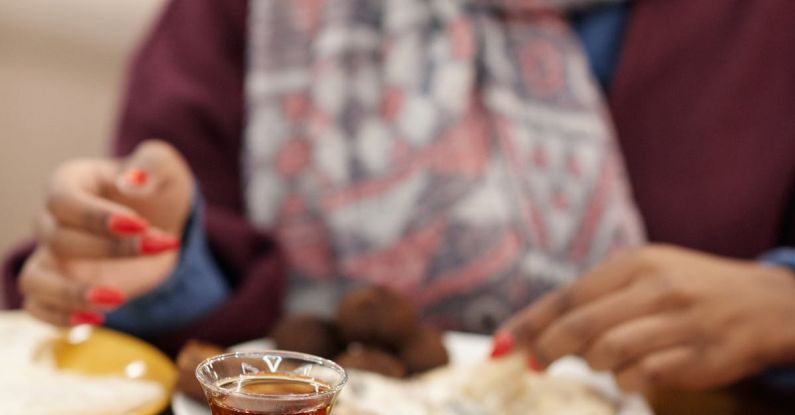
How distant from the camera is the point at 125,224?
513mm

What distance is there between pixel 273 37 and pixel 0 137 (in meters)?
0.68

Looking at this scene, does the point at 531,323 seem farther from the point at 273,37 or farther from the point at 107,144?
the point at 107,144

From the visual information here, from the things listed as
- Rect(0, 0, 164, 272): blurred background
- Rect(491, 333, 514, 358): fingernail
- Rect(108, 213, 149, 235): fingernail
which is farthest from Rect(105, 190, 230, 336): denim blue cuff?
Rect(0, 0, 164, 272): blurred background

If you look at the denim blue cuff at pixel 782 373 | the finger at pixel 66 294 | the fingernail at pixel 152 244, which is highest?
the fingernail at pixel 152 244

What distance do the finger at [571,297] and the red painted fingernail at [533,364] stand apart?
0.05 ft

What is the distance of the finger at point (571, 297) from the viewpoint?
0.61 meters

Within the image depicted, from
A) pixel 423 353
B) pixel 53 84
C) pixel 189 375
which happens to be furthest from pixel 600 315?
pixel 53 84

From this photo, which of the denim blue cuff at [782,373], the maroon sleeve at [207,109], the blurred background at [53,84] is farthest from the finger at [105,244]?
the blurred background at [53,84]

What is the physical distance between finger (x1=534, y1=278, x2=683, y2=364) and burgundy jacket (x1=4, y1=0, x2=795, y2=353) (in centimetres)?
24

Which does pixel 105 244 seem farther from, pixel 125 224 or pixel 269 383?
pixel 269 383

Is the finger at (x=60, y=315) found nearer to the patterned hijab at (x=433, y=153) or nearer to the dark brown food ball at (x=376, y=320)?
the dark brown food ball at (x=376, y=320)

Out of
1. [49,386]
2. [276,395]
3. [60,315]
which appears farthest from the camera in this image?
[60,315]

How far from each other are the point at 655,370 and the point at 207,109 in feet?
1.76

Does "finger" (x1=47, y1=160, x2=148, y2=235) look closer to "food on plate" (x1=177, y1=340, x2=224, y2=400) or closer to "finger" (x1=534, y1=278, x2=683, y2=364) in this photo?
"food on plate" (x1=177, y1=340, x2=224, y2=400)
